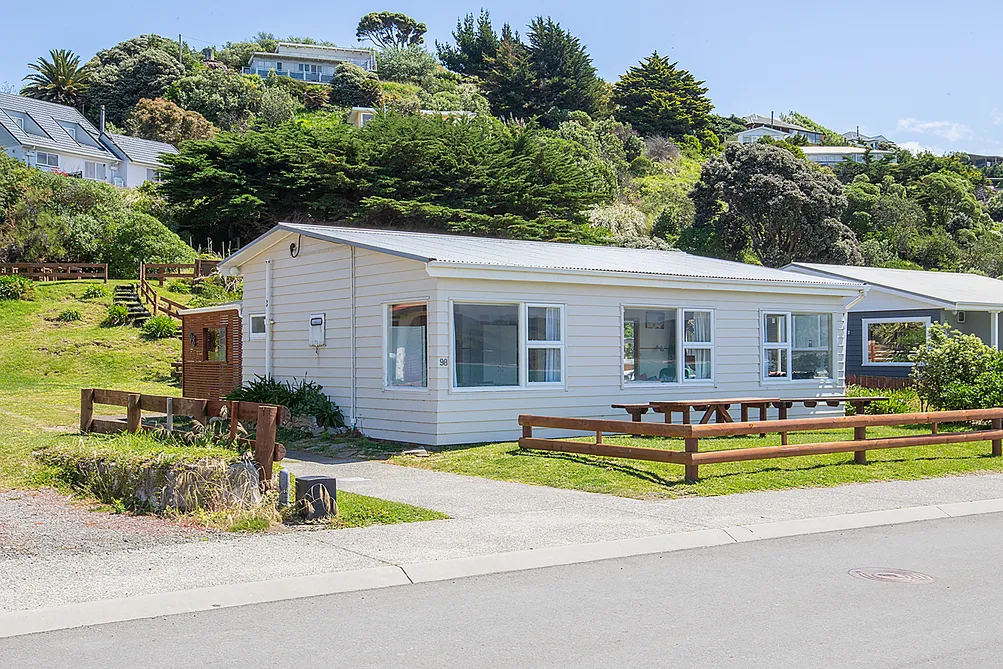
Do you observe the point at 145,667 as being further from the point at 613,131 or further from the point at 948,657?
the point at 613,131

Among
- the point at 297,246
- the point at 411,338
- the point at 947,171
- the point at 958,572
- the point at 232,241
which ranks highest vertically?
the point at 947,171

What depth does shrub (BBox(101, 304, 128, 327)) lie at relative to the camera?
34.8 metres

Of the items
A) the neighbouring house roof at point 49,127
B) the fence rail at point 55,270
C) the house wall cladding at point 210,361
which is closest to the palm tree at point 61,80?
the neighbouring house roof at point 49,127

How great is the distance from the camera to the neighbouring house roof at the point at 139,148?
227ft

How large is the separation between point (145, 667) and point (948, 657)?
15.1 ft

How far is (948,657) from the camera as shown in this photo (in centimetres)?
575

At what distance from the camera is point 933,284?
32906 millimetres

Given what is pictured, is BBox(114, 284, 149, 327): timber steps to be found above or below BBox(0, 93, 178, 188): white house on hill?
below

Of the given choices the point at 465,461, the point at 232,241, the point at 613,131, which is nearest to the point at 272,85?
the point at 613,131

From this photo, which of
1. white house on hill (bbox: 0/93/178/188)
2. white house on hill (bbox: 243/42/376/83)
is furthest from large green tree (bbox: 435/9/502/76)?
white house on hill (bbox: 0/93/178/188)

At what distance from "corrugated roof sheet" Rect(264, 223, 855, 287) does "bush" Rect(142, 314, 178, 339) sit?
15837 mm

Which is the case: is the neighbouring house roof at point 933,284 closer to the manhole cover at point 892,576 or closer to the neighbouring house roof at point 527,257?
the neighbouring house roof at point 527,257

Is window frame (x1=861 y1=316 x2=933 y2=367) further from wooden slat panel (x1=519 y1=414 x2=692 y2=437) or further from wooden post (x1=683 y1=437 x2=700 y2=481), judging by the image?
wooden post (x1=683 y1=437 x2=700 y2=481)

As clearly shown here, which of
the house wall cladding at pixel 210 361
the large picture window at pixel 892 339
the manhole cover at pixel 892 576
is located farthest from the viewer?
the large picture window at pixel 892 339
